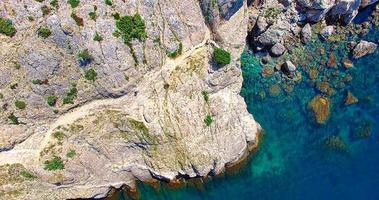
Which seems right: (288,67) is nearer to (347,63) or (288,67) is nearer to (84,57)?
(347,63)

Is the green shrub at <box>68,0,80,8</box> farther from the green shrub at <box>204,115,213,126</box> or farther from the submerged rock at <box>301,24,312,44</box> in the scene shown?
the submerged rock at <box>301,24,312,44</box>

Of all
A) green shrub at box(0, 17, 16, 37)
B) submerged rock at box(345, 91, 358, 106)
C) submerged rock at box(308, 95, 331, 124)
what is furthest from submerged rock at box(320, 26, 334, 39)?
green shrub at box(0, 17, 16, 37)

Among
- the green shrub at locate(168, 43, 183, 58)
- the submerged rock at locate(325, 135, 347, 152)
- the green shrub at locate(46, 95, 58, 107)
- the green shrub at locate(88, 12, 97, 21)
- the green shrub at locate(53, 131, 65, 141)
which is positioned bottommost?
the submerged rock at locate(325, 135, 347, 152)

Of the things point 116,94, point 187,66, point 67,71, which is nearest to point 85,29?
point 67,71

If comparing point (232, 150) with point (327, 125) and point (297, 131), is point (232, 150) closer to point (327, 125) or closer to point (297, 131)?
point (297, 131)

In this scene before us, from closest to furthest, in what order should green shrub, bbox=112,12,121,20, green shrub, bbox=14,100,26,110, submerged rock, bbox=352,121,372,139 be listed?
green shrub, bbox=112,12,121,20 → green shrub, bbox=14,100,26,110 → submerged rock, bbox=352,121,372,139

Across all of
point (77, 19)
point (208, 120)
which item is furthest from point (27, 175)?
point (208, 120)

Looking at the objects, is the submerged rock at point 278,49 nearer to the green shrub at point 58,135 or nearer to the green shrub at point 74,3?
the green shrub at point 74,3
